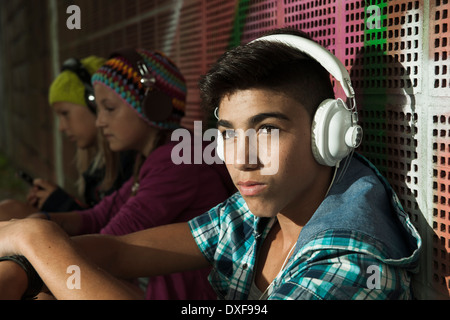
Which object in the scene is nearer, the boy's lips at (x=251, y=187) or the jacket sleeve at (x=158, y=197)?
the boy's lips at (x=251, y=187)

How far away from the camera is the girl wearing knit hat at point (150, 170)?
2127 mm

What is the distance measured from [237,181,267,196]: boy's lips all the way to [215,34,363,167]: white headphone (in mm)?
147

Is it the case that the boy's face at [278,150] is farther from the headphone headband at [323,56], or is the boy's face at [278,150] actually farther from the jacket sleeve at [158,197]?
the jacket sleeve at [158,197]

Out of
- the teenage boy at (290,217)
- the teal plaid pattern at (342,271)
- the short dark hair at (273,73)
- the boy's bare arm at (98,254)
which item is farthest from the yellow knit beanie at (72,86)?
the teal plaid pattern at (342,271)

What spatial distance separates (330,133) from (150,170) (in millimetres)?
1103

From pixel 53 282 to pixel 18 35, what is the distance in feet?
29.3

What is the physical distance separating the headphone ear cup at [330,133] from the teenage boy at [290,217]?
11 millimetres

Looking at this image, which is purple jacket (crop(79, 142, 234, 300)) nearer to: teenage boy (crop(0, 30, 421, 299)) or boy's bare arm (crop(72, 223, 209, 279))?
boy's bare arm (crop(72, 223, 209, 279))

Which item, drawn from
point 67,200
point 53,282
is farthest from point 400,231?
point 67,200

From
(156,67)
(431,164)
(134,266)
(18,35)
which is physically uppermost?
(18,35)

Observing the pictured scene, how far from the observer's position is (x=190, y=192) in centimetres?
216

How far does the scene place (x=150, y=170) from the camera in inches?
87.0

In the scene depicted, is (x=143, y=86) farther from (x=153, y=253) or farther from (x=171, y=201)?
(x=153, y=253)

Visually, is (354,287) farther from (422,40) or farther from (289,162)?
(422,40)
